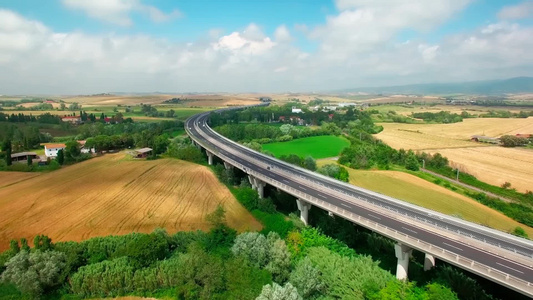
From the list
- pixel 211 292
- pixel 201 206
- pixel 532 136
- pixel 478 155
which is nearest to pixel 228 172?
pixel 201 206

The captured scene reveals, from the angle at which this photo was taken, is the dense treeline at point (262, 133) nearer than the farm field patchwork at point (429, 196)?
No

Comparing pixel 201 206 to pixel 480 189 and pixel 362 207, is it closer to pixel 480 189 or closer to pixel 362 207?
pixel 362 207

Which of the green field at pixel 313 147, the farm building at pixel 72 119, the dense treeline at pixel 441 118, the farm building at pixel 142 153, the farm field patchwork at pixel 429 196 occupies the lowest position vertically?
the farm field patchwork at pixel 429 196

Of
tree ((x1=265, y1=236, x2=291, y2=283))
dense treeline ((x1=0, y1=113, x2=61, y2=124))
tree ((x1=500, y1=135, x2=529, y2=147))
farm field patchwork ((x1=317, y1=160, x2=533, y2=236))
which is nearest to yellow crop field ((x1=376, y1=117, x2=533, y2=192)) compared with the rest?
tree ((x1=500, y1=135, x2=529, y2=147))

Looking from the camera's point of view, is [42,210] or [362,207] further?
[42,210]

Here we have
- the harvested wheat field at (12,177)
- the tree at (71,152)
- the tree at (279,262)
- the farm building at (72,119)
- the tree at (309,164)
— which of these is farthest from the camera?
the farm building at (72,119)

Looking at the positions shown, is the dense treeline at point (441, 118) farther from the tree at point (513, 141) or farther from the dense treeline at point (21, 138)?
the dense treeline at point (21, 138)

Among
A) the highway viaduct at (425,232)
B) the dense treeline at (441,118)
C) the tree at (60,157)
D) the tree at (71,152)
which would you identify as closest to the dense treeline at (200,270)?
the highway viaduct at (425,232)
